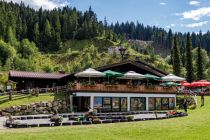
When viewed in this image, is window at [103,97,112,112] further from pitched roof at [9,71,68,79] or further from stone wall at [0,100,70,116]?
pitched roof at [9,71,68,79]

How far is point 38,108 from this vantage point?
1704 inches

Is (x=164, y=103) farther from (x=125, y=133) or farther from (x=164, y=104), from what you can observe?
(x=125, y=133)

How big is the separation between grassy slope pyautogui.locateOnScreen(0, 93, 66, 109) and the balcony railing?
129 inches

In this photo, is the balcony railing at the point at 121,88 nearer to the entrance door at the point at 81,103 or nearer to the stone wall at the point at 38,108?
the entrance door at the point at 81,103

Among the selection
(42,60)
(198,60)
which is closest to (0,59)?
(42,60)

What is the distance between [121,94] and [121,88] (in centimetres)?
Result: 77

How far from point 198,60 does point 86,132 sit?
7519cm

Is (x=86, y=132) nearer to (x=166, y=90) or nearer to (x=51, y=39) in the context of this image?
(x=166, y=90)

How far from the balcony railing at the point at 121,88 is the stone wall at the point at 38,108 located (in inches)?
92.8

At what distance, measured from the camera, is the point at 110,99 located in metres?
46.8

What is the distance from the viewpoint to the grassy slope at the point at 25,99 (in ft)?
141

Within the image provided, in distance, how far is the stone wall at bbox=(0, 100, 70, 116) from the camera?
41.3 metres

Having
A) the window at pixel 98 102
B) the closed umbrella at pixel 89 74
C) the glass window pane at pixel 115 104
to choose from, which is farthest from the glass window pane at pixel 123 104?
the closed umbrella at pixel 89 74

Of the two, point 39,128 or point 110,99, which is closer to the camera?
point 39,128
